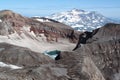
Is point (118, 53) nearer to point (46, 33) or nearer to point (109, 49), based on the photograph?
point (109, 49)

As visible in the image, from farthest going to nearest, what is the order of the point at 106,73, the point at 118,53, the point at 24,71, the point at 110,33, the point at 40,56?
the point at 110,33 → the point at 118,53 → the point at 106,73 → the point at 40,56 → the point at 24,71

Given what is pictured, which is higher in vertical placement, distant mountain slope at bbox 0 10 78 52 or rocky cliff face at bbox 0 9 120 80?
rocky cliff face at bbox 0 9 120 80

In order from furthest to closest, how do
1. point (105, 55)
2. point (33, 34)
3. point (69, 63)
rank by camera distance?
point (33, 34), point (105, 55), point (69, 63)

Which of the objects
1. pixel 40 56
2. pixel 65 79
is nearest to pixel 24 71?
pixel 65 79

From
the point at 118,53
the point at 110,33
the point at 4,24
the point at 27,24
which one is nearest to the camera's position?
the point at 118,53

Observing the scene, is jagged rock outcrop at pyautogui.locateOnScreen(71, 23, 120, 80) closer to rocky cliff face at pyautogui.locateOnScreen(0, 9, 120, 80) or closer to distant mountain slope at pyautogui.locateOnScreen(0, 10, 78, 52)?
rocky cliff face at pyautogui.locateOnScreen(0, 9, 120, 80)

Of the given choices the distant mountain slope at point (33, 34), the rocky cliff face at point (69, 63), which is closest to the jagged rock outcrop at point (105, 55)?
the rocky cliff face at point (69, 63)

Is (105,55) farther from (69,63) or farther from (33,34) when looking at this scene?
(33,34)

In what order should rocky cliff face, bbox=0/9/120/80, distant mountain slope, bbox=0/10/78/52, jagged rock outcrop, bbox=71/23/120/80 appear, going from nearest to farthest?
rocky cliff face, bbox=0/9/120/80 < jagged rock outcrop, bbox=71/23/120/80 < distant mountain slope, bbox=0/10/78/52

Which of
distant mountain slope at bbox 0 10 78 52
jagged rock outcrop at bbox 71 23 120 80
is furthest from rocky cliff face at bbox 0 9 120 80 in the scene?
distant mountain slope at bbox 0 10 78 52

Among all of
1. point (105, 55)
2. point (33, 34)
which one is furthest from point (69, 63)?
point (33, 34)

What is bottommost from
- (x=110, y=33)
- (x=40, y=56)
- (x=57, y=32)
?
(x=57, y=32)
